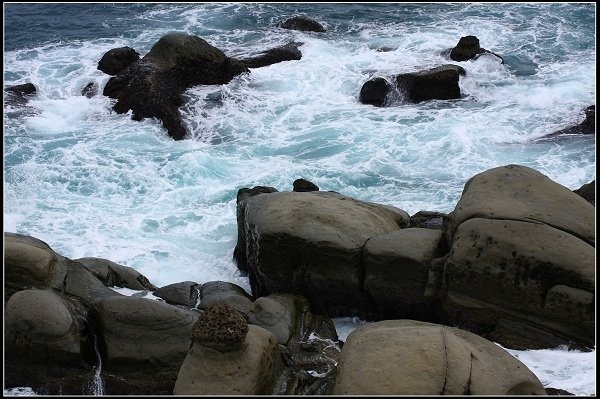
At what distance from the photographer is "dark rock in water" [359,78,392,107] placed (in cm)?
1703

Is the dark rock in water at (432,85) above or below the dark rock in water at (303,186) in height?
above

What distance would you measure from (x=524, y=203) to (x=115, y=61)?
13.5 metres

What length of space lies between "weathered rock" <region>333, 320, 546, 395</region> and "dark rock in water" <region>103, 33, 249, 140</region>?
10188 mm

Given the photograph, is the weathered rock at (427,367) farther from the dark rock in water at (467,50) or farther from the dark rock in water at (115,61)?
the dark rock in water at (115,61)

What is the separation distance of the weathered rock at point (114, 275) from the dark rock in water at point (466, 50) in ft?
40.9

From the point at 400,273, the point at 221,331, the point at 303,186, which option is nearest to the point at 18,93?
the point at 303,186

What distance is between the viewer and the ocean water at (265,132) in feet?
40.9

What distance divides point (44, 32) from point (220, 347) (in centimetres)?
1929

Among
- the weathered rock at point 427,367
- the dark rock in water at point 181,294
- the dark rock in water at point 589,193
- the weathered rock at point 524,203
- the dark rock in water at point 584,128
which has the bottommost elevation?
the dark rock in water at point 181,294

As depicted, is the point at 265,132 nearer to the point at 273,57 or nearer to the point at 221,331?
the point at 273,57

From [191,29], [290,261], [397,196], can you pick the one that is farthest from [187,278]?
[191,29]

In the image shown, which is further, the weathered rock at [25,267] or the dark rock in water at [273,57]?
the dark rock in water at [273,57]

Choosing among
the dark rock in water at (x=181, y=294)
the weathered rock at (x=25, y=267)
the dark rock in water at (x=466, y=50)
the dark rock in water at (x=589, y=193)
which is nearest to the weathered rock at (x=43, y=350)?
the weathered rock at (x=25, y=267)

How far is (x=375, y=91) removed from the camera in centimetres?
1706
